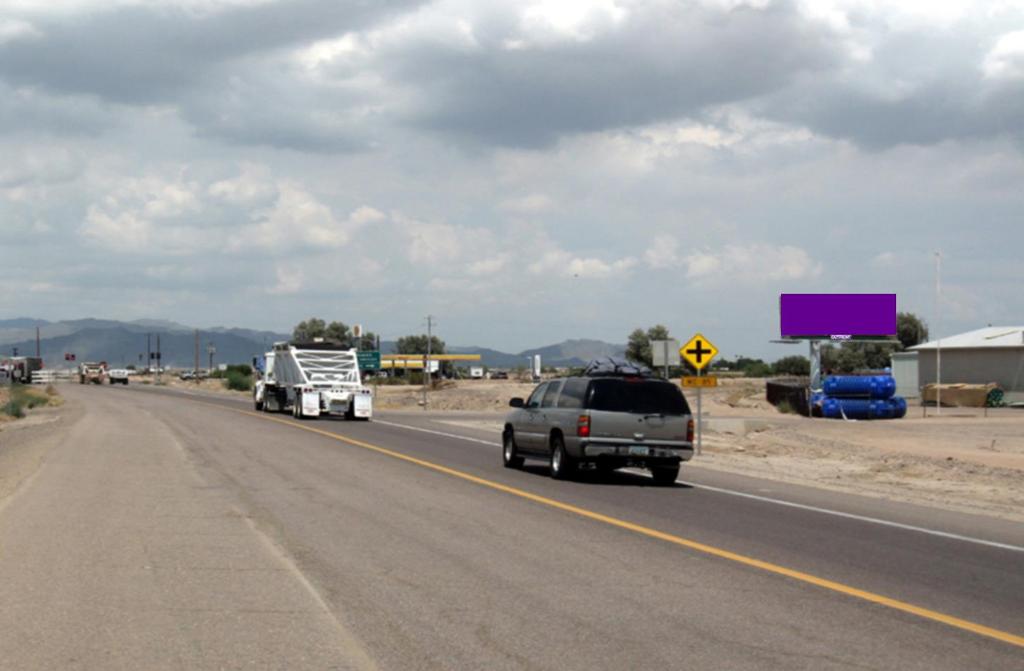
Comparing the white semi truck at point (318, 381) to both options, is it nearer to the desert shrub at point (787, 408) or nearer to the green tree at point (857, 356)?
the desert shrub at point (787, 408)

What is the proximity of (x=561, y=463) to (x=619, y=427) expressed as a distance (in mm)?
1328

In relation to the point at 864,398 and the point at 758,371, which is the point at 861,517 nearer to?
the point at 864,398

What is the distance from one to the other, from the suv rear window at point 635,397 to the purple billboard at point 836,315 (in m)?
53.2

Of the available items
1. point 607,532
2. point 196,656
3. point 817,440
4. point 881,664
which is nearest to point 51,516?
point 607,532

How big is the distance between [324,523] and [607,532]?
334 cm

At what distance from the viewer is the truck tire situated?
21109 mm

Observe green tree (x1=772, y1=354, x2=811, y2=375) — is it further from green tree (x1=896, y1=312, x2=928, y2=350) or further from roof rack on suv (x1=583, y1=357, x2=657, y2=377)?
roof rack on suv (x1=583, y1=357, x2=657, y2=377)

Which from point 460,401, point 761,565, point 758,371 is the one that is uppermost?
point 758,371

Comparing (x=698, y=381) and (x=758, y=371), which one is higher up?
(x=698, y=381)

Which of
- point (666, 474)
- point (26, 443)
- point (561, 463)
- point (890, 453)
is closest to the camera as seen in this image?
point (666, 474)

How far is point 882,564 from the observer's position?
38.7ft

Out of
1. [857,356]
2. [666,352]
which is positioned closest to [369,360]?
[666,352]

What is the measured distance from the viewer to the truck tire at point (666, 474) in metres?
21.1

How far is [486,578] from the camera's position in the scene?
10.5 m
